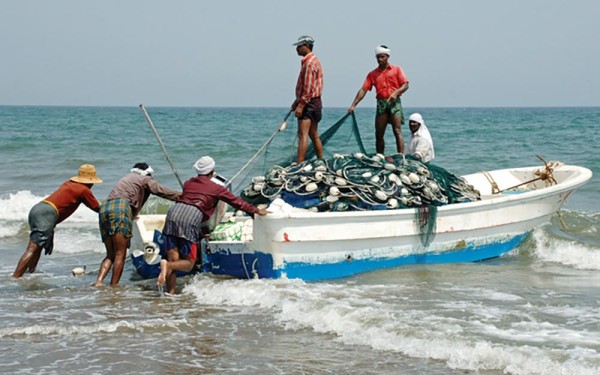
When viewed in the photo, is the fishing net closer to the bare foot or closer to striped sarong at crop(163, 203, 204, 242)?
striped sarong at crop(163, 203, 204, 242)

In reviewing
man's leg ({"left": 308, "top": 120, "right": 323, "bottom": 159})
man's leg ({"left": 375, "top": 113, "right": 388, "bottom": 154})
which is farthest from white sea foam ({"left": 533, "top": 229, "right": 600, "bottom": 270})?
man's leg ({"left": 308, "top": 120, "right": 323, "bottom": 159})

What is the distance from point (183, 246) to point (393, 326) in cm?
223

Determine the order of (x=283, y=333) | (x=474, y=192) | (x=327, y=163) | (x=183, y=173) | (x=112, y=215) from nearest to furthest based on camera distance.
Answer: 1. (x=283, y=333)
2. (x=112, y=215)
3. (x=327, y=163)
4. (x=474, y=192)
5. (x=183, y=173)

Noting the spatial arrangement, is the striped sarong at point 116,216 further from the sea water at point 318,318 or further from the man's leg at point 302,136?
the man's leg at point 302,136

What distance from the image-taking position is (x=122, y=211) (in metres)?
8.19

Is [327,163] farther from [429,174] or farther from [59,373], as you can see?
[59,373]

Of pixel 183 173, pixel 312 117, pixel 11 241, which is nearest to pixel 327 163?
pixel 312 117

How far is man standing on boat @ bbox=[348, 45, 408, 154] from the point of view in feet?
33.8

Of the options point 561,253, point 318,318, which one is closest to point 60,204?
point 318,318

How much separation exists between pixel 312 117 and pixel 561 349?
14.8 ft

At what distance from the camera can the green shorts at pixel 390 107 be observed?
33.9 ft

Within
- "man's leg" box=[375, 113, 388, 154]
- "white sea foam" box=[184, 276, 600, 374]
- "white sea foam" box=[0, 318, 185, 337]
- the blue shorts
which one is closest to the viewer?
"white sea foam" box=[184, 276, 600, 374]

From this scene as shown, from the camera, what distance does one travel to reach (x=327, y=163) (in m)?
9.00

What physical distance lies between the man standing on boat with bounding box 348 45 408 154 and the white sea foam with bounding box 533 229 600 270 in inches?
82.1
